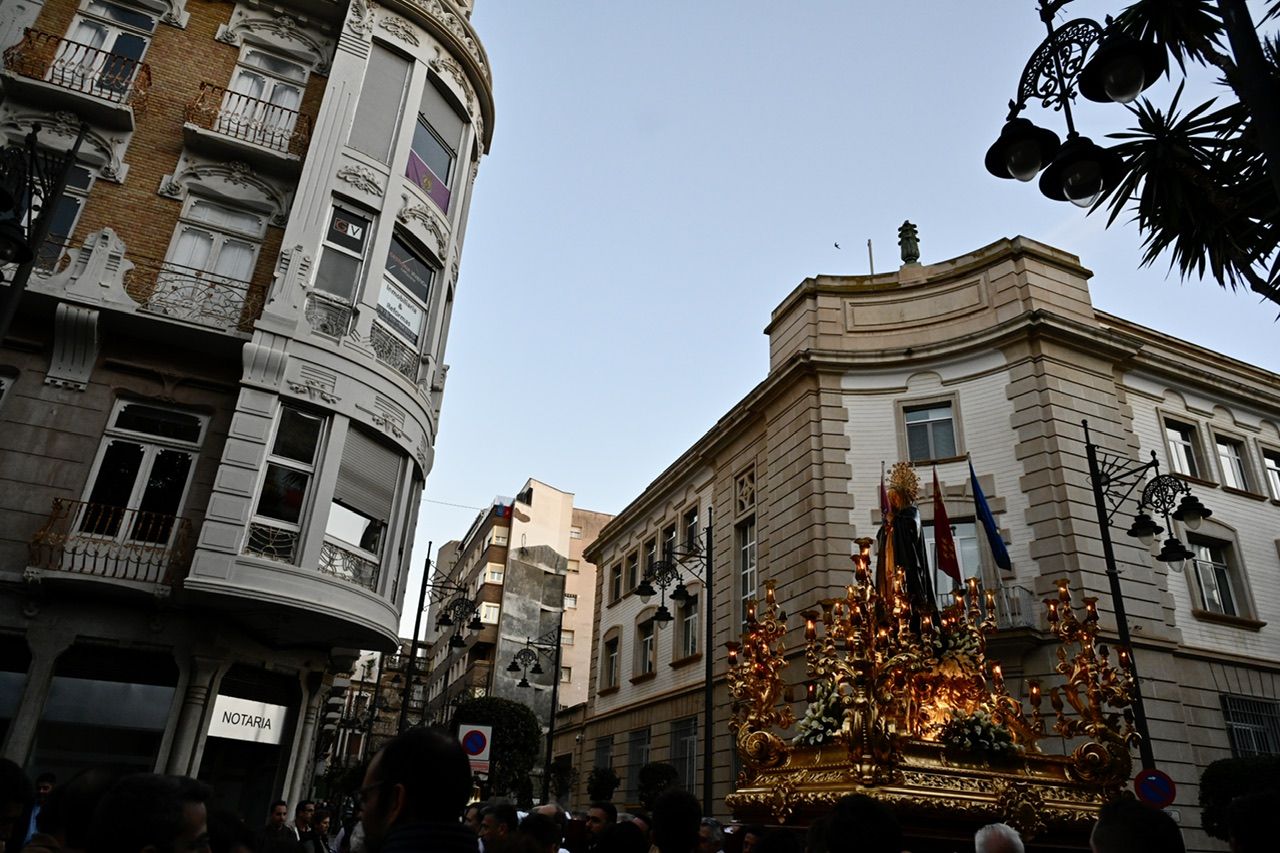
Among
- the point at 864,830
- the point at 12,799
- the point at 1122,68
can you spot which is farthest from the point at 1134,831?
the point at 12,799

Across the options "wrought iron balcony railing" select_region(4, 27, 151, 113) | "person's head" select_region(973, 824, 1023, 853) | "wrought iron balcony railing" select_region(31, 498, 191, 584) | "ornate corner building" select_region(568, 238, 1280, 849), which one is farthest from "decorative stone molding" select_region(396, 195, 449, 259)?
"person's head" select_region(973, 824, 1023, 853)

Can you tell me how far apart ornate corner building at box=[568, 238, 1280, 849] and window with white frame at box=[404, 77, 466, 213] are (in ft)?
32.3

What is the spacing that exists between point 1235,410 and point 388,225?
2175 cm

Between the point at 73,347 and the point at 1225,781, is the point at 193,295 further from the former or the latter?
the point at 1225,781

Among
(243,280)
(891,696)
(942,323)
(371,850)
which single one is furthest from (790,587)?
(371,850)

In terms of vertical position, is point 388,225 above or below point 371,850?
above

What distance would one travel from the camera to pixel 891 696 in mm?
8445

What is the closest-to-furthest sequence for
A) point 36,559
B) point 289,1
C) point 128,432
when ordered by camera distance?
point 36,559, point 128,432, point 289,1

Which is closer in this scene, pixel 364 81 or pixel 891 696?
pixel 891 696

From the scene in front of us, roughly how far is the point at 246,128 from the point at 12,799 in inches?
522

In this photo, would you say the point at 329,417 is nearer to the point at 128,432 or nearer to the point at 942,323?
the point at 128,432

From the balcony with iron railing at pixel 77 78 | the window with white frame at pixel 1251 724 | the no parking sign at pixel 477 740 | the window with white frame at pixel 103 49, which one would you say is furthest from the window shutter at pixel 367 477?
the window with white frame at pixel 1251 724

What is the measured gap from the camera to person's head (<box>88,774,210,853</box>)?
2.68m

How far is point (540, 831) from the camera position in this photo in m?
4.60
